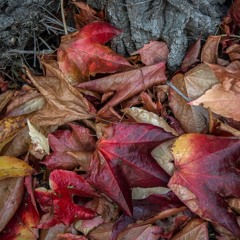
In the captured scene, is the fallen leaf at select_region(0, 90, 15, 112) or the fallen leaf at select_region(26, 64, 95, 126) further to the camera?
the fallen leaf at select_region(0, 90, 15, 112)

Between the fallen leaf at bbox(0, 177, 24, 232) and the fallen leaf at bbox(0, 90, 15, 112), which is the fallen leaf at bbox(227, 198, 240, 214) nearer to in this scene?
the fallen leaf at bbox(0, 177, 24, 232)

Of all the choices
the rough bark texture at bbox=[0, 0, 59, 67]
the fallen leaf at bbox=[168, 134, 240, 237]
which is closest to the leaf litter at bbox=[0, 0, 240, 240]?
the fallen leaf at bbox=[168, 134, 240, 237]

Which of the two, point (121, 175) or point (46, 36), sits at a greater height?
point (46, 36)

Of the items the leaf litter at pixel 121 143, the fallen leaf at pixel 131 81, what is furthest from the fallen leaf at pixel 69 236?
the fallen leaf at pixel 131 81

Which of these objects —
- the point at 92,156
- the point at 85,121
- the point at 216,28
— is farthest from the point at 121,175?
the point at 216,28

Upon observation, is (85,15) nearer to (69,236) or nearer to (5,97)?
(5,97)

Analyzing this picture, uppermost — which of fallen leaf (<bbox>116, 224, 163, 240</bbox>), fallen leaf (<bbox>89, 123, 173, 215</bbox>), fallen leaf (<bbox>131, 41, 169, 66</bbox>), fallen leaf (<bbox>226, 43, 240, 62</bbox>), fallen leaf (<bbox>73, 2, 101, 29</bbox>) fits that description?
fallen leaf (<bbox>73, 2, 101, 29</bbox>)

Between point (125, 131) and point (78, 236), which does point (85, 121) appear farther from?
point (78, 236)
